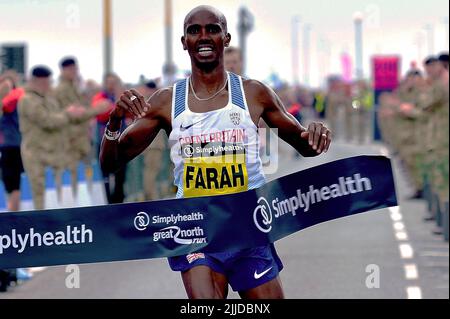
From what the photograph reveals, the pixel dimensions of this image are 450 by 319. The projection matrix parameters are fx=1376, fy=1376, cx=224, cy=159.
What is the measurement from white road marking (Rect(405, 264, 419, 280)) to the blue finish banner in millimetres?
6846

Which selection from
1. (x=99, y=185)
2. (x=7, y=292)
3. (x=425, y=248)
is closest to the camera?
(x=7, y=292)

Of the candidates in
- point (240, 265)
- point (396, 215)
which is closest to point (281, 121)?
point (240, 265)

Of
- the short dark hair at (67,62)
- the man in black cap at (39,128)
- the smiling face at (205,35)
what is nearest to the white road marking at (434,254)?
the man in black cap at (39,128)

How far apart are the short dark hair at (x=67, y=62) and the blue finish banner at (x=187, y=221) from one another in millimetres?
11841

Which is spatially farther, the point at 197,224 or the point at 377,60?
the point at 377,60

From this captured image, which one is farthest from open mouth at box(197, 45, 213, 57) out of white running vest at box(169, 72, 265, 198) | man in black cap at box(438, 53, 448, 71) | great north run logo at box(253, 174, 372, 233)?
man in black cap at box(438, 53, 448, 71)

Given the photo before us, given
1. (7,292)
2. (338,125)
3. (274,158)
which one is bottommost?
(7,292)

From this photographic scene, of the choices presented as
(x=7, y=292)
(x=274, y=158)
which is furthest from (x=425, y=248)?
(x=274, y=158)

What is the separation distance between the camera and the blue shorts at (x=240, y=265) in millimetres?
6184

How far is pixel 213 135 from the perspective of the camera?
623cm

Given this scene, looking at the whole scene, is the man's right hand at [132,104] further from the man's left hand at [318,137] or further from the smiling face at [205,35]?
the man's left hand at [318,137]

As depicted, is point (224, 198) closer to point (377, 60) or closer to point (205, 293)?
point (205, 293)
